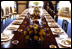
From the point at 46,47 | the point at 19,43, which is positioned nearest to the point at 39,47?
the point at 46,47

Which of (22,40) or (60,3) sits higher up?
(60,3)

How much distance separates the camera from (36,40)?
1.56m

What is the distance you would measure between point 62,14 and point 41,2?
212cm

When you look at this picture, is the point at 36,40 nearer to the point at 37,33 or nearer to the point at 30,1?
the point at 37,33

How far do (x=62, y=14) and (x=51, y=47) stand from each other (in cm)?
765

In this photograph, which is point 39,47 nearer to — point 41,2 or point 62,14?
point 62,14

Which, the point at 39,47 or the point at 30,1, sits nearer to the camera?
the point at 39,47

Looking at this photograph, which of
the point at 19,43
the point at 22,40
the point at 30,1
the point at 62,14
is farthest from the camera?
the point at 30,1

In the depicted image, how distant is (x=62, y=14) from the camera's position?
885 centimetres

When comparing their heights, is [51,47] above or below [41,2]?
below

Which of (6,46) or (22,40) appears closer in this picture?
(6,46)

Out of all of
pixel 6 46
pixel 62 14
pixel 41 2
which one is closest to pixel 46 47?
pixel 6 46

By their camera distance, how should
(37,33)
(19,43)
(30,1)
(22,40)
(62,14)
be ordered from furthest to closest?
(30,1)
(62,14)
(22,40)
(19,43)
(37,33)

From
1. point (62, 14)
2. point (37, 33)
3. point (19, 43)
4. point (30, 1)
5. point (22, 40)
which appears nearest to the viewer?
point (37, 33)
